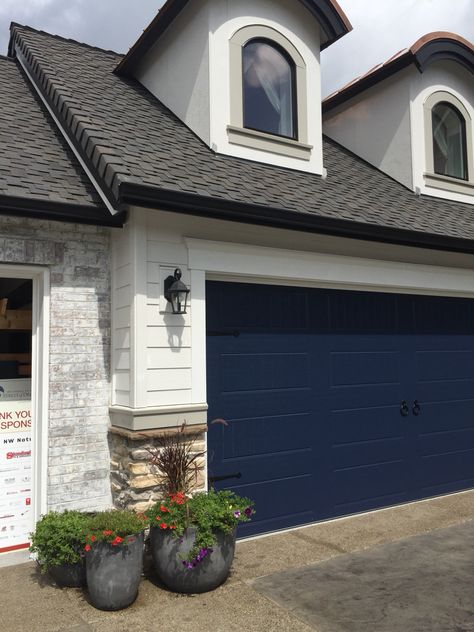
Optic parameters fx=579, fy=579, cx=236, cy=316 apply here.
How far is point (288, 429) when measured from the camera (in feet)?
20.0

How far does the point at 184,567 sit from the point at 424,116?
7182 mm

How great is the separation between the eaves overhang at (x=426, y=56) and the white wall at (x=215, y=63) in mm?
1592

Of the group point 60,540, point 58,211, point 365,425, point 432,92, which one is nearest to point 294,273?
point 365,425

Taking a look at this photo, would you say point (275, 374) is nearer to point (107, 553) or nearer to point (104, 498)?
point (104, 498)

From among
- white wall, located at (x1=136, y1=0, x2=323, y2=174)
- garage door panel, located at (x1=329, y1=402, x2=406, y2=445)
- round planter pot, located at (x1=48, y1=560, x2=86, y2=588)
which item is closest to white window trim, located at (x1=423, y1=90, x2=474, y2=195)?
white wall, located at (x1=136, y1=0, x2=323, y2=174)

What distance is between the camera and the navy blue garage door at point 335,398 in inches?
228

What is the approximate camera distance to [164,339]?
522 cm

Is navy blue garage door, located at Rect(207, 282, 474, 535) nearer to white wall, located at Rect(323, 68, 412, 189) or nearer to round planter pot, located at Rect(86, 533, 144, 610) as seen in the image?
round planter pot, located at Rect(86, 533, 144, 610)

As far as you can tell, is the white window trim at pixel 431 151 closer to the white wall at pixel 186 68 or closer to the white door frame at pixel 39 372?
the white wall at pixel 186 68

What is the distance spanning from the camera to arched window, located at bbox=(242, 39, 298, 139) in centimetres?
702

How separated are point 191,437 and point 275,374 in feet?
4.12

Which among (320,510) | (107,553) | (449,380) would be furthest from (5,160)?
(449,380)

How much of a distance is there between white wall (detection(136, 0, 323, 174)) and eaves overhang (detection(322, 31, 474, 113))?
1592 millimetres

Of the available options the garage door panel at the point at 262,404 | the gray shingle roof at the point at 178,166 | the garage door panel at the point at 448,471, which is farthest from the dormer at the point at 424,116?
the garage door panel at the point at 262,404
